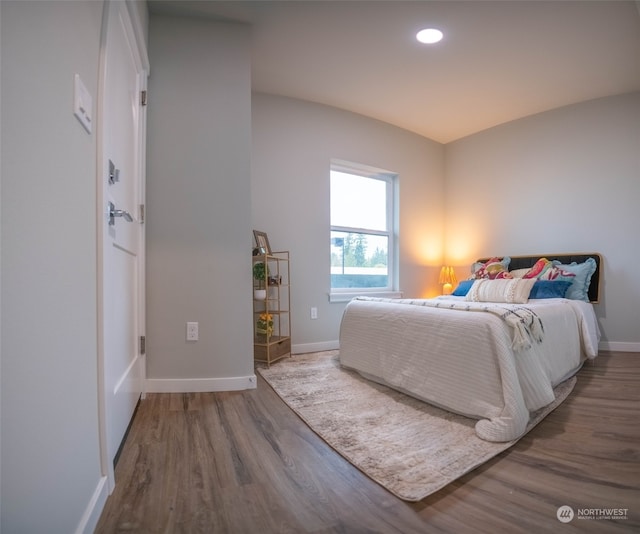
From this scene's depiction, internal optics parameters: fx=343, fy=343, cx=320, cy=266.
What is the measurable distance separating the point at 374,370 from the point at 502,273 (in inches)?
75.7

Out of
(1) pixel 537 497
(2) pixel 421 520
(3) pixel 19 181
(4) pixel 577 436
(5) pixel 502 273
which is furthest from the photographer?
(5) pixel 502 273

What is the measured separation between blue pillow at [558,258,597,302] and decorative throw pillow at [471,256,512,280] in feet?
1.71

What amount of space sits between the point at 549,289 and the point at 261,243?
2.61 m

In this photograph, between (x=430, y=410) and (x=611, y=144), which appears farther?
(x=611, y=144)

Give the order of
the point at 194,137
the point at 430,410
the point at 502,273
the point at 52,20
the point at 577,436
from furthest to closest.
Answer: the point at 502,273 → the point at 194,137 → the point at 430,410 → the point at 577,436 → the point at 52,20

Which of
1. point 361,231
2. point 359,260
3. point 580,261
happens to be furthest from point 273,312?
point 580,261

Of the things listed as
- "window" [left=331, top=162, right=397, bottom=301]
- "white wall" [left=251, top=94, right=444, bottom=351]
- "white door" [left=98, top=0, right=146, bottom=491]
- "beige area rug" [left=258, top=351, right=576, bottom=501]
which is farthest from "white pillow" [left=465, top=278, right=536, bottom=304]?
"white door" [left=98, top=0, right=146, bottom=491]

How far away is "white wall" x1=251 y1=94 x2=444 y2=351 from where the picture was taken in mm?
3299

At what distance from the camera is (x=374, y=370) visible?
2311 mm

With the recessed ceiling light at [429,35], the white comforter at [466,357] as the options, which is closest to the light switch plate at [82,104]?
the white comforter at [466,357]

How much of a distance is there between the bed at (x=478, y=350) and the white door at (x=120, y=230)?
1.46 metres

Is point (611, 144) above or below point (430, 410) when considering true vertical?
above

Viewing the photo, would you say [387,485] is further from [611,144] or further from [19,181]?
[611,144]

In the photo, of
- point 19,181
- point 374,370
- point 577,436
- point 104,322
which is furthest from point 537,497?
point 19,181
